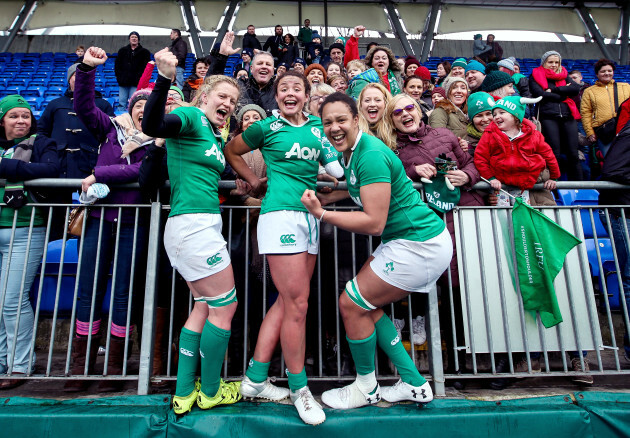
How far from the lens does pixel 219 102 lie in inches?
110

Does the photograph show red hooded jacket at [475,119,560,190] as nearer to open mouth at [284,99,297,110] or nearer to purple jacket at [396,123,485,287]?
purple jacket at [396,123,485,287]

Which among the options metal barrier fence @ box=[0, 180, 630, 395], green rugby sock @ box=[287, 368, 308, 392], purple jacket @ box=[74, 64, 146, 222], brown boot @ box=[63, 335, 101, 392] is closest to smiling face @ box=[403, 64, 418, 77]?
metal barrier fence @ box=[0, 180, 630, 395]

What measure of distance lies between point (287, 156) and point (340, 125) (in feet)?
1.36

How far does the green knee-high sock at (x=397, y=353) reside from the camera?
2.62m

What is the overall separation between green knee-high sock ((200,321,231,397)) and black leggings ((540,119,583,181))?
4.97m

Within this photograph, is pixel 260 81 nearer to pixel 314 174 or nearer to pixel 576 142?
pixel 314 174

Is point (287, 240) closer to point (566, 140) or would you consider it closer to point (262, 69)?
point (262, 69)

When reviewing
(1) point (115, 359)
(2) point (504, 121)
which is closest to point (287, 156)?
(1) point (115, 359)

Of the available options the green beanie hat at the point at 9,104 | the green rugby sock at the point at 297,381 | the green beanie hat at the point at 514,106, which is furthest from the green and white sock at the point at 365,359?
the green beanie hat at the point at 9,104

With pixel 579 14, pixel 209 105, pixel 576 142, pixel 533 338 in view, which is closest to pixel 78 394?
pixel 209 105

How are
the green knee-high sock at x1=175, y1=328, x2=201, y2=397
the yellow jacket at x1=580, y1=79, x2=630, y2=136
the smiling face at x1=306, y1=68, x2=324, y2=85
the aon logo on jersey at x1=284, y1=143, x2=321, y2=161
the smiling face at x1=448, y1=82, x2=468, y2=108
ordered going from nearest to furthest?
the green knee-high sock at x1=175, y1=328, x2=201, y2=397 → the aon logo on jersey at x1=284, y1=143, x2=321, y2=161 → the smiling face at x1=448, y1=82, x2=468, y2=108 → the smiling face at x1=306, y1=68, x2=324, y2=85 → the yellow jacket at x1=580, y1=79, x2=630, y2=136

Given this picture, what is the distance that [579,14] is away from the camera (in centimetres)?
1717

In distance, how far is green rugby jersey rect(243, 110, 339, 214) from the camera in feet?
8.55

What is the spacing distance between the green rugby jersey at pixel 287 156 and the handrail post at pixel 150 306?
88 cm
